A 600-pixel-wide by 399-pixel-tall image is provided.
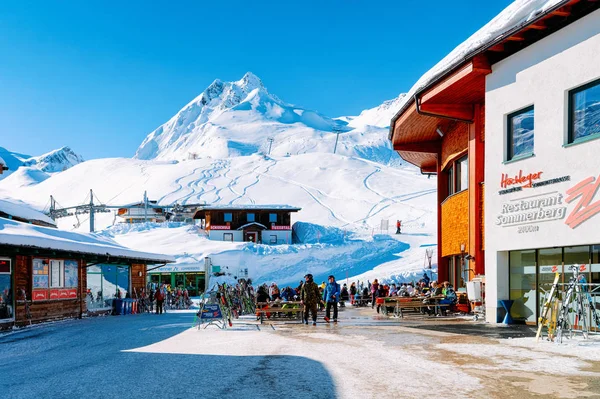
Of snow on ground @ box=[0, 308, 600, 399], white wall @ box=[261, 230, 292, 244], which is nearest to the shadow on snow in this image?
snow on ground @ box=[0, 308, 600, 399]

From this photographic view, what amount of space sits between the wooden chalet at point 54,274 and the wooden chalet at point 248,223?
3638 cm

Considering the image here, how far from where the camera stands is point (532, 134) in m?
14.0

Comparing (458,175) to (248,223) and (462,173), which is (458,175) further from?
(248,223)

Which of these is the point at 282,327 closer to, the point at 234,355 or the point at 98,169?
the point at 234,355

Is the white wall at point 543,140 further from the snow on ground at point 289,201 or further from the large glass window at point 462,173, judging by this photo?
the snow on ground at point 289,201

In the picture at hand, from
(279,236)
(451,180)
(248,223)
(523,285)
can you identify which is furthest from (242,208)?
(523,285)

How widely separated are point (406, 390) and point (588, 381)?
218 centimetres

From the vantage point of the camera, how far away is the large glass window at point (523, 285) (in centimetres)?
1422

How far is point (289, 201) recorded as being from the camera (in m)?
89.2

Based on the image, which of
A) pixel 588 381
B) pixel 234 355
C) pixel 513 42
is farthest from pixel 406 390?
pixel 513 42

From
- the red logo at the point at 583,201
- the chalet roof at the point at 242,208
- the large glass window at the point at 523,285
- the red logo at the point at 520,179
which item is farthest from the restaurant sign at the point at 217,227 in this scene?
the red logo at the point at 583,201

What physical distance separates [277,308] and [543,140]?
28.8ft

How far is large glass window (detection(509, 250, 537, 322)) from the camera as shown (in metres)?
14.2

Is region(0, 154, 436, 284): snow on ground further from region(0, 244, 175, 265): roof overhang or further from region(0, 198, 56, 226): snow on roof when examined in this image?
region(0, 244, 175, 265): roof overhang
